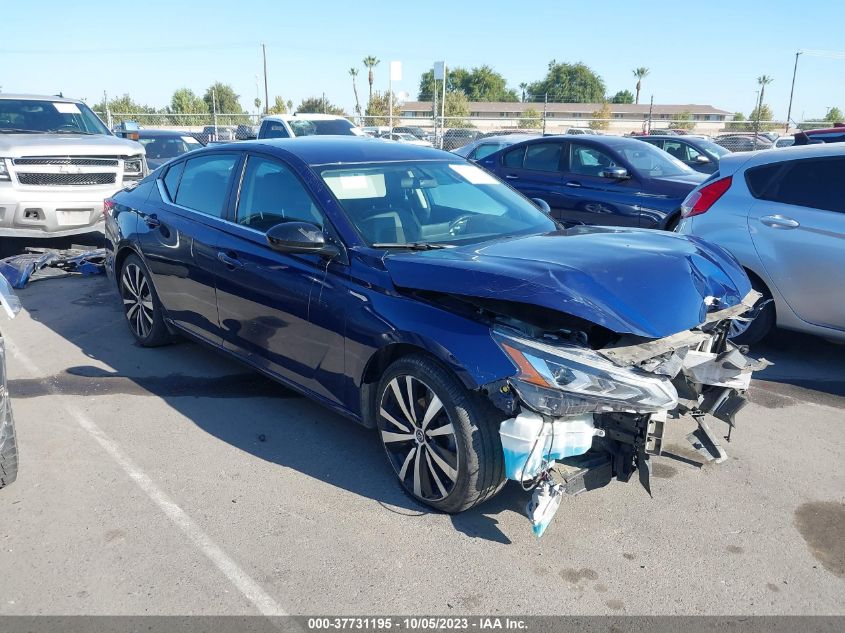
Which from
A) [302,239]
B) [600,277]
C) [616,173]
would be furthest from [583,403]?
[616,173]

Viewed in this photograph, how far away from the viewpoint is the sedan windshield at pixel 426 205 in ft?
13.0

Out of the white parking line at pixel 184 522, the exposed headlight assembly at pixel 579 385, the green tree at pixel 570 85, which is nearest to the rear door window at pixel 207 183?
the white parking line at pixel 184 522

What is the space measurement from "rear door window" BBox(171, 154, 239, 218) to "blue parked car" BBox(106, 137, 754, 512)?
0.02 m

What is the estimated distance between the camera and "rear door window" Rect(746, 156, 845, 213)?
5355 mm

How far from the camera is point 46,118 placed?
33.1 ft

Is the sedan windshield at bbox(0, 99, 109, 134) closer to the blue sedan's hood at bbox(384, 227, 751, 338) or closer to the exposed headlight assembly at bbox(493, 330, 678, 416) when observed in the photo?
the blue sedan's hood at bbox(384, 227, 751, 338)

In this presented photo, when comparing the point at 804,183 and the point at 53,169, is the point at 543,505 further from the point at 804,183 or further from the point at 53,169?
the point at 53,169

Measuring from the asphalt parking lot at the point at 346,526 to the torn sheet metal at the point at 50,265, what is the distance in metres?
4.13

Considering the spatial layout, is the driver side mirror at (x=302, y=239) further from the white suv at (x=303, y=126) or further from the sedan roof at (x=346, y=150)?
the white suv at (x=303, y=126)

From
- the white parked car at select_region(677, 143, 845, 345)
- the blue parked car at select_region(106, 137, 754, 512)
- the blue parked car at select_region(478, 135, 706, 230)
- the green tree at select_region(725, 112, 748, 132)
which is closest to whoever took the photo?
the blue parked car at select_region(106, 137, 754, 512)

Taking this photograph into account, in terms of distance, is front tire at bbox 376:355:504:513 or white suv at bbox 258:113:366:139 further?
white suv at bbox 258:113:366:139

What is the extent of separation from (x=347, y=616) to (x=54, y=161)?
26.6ft

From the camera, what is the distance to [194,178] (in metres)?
5.26

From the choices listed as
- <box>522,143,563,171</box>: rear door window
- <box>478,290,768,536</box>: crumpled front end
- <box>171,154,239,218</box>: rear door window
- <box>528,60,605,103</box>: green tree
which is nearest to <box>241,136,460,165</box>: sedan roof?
<box>171,154,239,218</box>: rear door window
